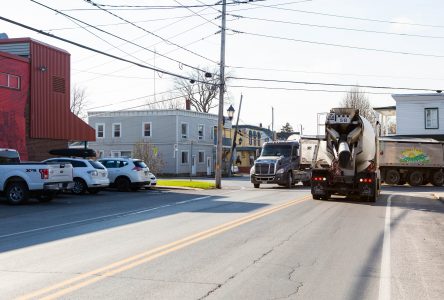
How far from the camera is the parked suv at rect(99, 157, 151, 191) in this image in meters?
25.9

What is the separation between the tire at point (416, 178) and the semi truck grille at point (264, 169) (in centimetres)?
1135

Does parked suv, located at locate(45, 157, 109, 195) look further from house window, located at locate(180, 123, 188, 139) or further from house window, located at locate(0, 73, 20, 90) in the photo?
house window, located at locate(180, 123, 188, 139)

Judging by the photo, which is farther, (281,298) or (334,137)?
(334,137)

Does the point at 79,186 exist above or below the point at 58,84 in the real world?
below

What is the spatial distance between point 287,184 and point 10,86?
16.2 meters

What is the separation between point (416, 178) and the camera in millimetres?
35250

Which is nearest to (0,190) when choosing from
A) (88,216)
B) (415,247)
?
(88,216)

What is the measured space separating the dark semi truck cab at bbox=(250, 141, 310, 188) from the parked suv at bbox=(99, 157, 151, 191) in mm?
7053

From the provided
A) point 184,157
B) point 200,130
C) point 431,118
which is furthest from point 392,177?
point 200,130

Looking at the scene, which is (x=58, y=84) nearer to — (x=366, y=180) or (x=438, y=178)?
(x=366, y=180)

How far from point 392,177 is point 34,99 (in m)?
23.7

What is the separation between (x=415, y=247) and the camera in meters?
10.1

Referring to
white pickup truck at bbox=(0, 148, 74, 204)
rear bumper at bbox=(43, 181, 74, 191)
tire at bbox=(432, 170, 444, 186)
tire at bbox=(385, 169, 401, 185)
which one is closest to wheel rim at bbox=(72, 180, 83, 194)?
rear bumper at bbox=(43, 181, 74, 191)

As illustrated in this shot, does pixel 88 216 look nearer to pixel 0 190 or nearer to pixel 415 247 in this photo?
pixel 0 190
